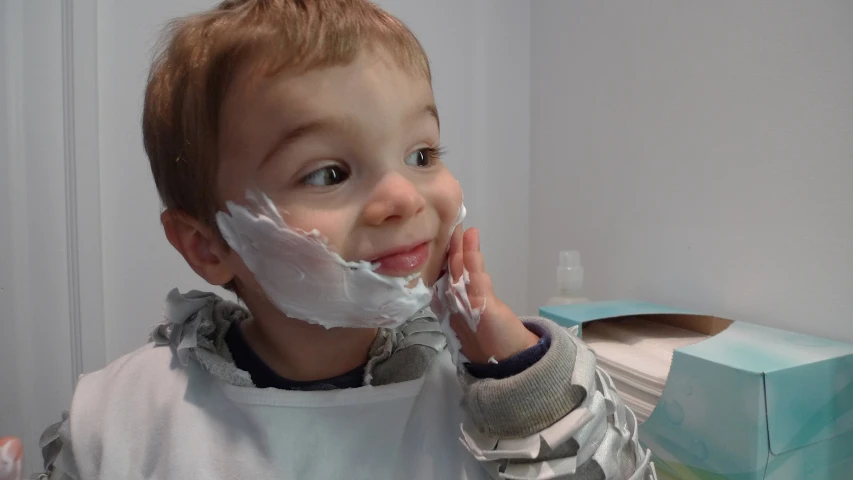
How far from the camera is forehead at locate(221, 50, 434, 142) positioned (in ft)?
1.26

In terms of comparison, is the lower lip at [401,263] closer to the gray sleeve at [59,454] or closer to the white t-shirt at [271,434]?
the white t-shirt at [271,434]

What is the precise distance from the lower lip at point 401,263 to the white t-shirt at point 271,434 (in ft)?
0.49

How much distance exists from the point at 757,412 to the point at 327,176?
0.42m

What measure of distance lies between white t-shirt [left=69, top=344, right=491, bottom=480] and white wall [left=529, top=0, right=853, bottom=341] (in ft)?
1.34

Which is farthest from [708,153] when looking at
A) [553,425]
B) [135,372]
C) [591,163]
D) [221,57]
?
[135,372]

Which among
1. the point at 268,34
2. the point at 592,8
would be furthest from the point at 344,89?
the point at 592,8

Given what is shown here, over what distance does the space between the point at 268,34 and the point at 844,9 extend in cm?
57

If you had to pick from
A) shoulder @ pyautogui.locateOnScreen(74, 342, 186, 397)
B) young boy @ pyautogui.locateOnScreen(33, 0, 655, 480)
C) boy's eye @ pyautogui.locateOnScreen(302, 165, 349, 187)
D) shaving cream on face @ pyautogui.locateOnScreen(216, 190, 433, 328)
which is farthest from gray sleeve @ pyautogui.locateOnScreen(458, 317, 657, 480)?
shoulder @ pyautogui.locateOnScreen(74, 342, 186, 397)

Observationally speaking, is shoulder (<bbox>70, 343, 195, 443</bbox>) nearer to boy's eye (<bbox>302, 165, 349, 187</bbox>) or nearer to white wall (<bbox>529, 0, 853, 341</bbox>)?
boy's eye (<bbox>302, 165, 349, 187</bbox>)

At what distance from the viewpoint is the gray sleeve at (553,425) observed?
400mm

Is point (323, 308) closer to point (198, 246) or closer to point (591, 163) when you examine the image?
point (198, 246)

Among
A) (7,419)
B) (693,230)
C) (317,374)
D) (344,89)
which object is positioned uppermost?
(344,89)

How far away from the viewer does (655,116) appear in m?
0.77

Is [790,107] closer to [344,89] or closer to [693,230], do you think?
[693,230]
